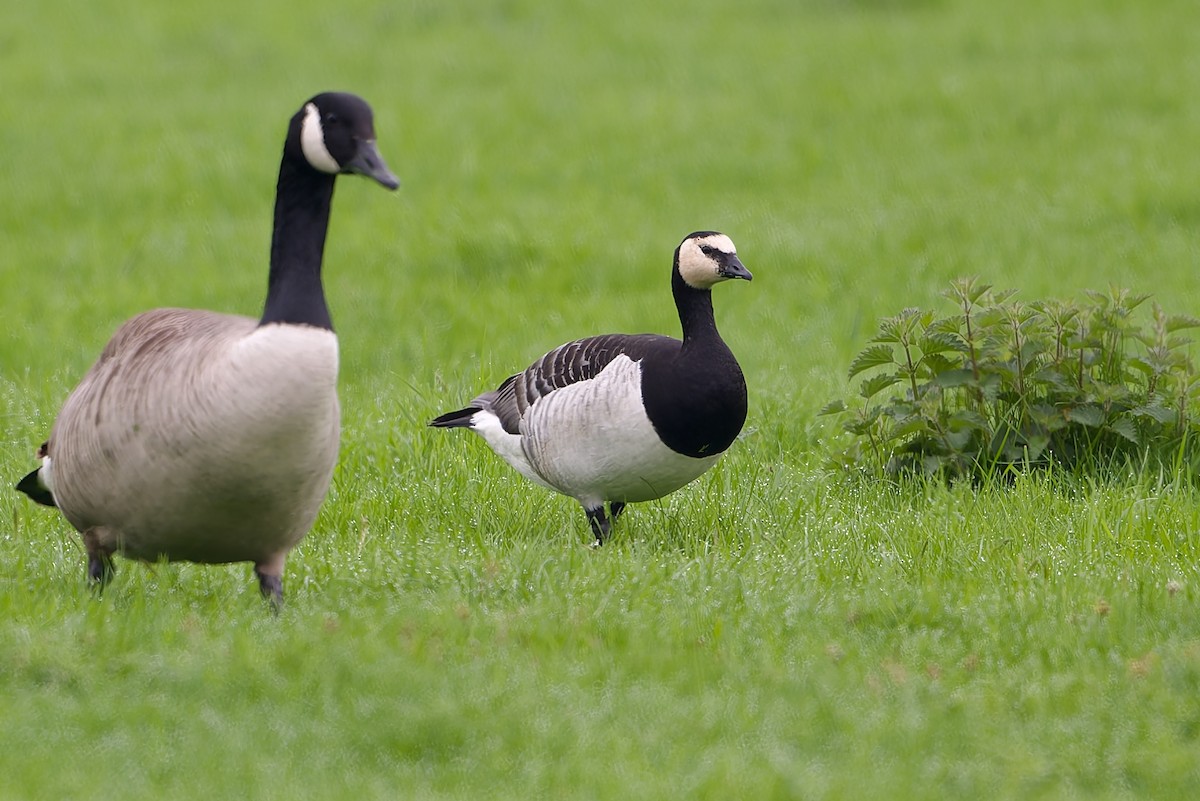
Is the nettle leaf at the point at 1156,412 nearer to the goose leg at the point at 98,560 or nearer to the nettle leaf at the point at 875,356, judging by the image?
the nettle leaf at the point at 875,356

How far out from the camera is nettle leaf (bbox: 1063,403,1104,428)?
27.3ft

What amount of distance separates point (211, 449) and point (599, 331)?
6.90 metres

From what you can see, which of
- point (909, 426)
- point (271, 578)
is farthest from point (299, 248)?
point (909, 426)

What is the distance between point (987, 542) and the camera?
7328 millimetres

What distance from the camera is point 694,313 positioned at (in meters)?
7.91

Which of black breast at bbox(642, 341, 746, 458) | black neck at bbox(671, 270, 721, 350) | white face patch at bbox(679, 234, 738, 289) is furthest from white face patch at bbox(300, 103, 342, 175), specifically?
white face patch at bbox(679, 234, 738, 289)

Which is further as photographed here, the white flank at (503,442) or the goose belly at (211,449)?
the white flank at (503,442)

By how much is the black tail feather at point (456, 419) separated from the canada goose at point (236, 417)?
250 centimetres

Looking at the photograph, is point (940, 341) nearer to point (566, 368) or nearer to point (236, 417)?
point (566, 368)

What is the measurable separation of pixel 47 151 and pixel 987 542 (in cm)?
1290

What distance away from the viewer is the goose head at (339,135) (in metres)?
5.88

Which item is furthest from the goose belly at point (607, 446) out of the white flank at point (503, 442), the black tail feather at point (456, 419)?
the black tail feather at point (456, 419)

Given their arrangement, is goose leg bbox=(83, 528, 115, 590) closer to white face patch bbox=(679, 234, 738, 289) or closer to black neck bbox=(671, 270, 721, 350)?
black neck bbox=(671, 270, 721, 350)

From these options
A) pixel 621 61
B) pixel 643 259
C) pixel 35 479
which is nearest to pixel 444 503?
pixel 35 479
